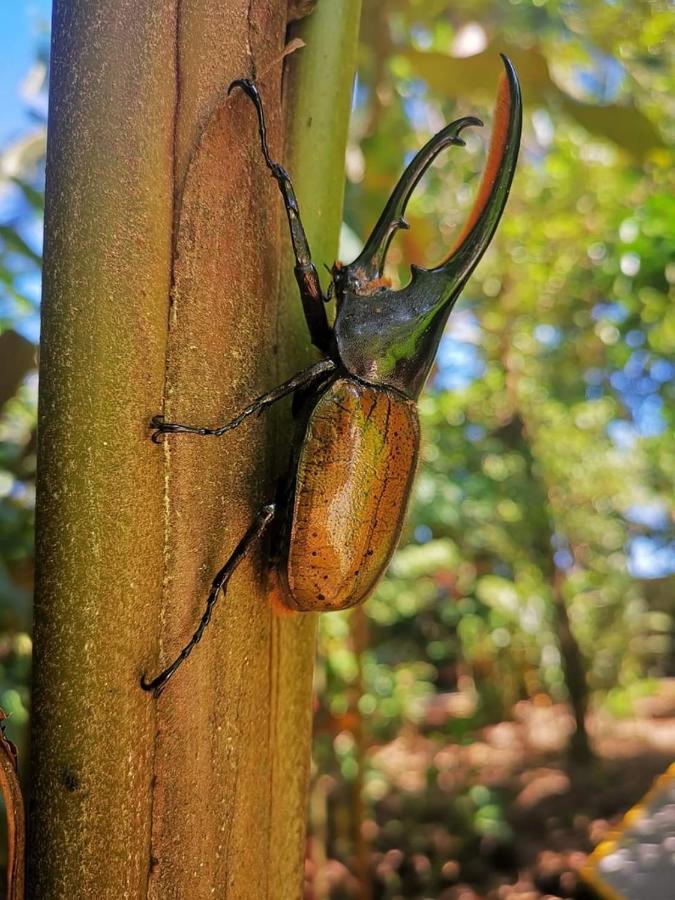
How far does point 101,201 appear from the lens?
441mm

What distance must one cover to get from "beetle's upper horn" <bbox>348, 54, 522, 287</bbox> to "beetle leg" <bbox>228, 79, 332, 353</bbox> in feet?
0.45

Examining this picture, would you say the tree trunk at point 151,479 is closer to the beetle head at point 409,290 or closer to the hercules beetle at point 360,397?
→ the hercules beetle at point 360,397

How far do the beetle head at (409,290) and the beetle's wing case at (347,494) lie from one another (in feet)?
0.12

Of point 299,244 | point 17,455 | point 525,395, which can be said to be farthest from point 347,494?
point 525,395

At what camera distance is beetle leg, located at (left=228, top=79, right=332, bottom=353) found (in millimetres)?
499

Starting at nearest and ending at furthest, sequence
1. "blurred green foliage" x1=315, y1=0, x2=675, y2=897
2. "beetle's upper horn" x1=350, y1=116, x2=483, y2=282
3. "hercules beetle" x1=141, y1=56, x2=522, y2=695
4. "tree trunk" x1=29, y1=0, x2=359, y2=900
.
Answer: "tree trunk" x1=29, y1=0, x2=359, y2=900
"hercules beetle" x1=141, y1=56, x2=522, y2=695
"beetle's upper horn" x1=350, y1=116, x2=483, y2=282
"blurred green foliage" x1=315, y1=0, x2=675, y2=897

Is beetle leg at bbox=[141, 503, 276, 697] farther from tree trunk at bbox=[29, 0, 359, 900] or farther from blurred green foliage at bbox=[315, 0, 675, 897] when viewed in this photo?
blurred green foliage at bbox=[315, 0, 675, 897]

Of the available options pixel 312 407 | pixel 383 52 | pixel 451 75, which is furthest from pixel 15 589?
pixel 383 52

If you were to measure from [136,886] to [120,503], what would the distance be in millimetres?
200

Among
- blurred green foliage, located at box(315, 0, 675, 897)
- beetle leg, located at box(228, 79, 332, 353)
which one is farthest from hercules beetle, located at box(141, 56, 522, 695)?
blurred green foliage, located at box(315, 0, 675, 897)

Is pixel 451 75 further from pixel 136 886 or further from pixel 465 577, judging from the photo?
pixel 465 577

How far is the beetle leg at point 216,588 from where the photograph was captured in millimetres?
417

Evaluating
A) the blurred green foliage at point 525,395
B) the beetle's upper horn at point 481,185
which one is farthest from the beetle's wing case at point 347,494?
the blurred green foliage at point 525,395

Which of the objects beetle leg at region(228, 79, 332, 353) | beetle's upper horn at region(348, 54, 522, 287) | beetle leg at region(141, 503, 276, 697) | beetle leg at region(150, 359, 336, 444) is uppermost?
beetle's upper horn at region(348, 54, 522, 287)
